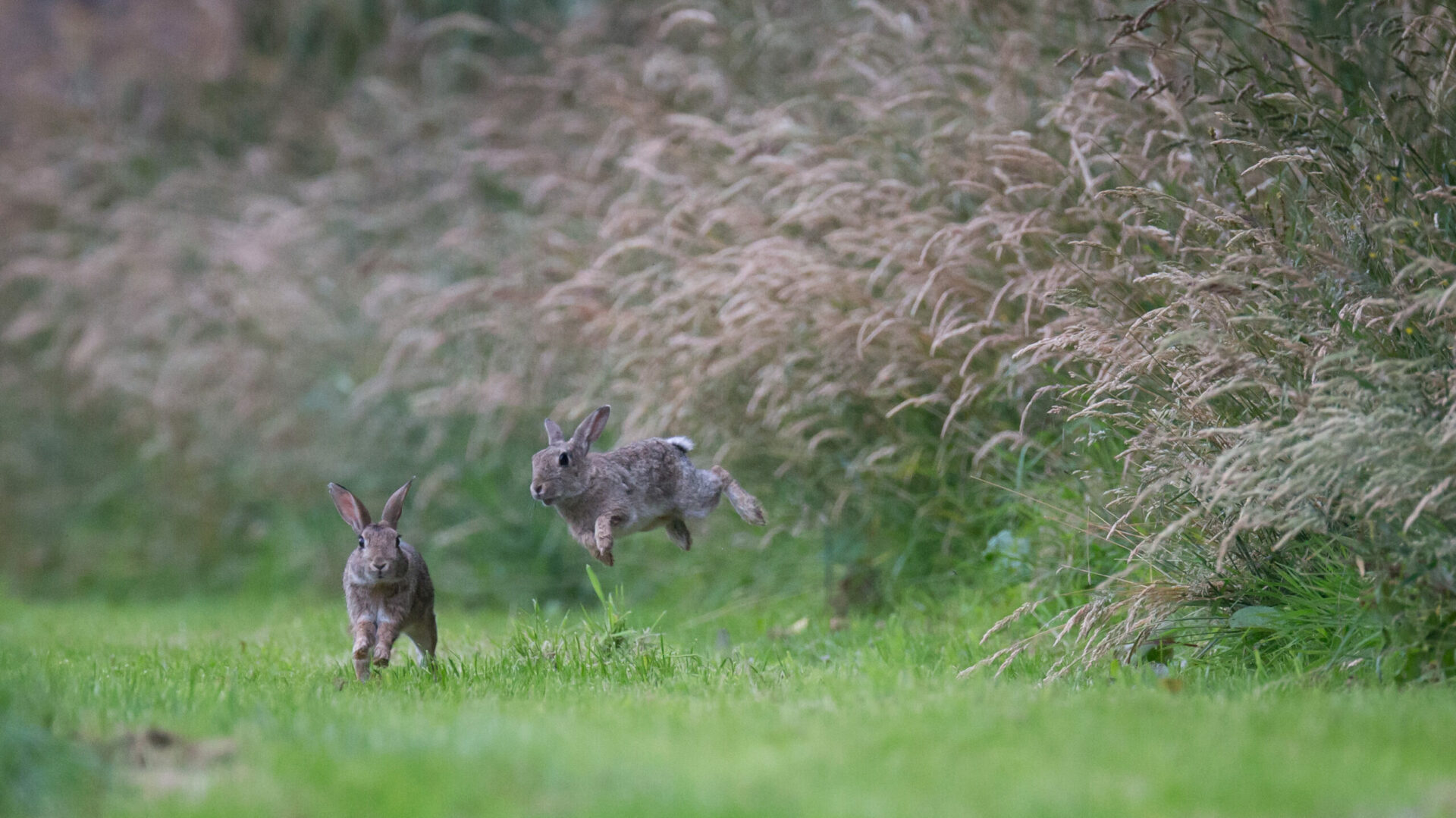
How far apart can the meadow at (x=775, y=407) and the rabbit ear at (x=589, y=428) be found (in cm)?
57

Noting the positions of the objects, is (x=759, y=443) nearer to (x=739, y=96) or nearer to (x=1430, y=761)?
(x=739, y=96)

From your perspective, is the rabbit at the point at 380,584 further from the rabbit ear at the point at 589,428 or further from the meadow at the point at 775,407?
the rabbit ear at the point at 589,428

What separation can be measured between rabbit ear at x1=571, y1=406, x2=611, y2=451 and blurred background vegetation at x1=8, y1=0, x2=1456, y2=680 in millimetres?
1646

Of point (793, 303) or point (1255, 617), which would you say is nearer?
point (1255, 617)

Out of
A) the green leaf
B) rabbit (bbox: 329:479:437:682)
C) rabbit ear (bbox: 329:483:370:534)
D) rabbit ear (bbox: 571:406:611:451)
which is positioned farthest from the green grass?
rabbit ear (bbox: 571:406:611:451)

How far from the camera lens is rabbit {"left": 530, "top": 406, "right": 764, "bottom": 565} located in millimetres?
4520

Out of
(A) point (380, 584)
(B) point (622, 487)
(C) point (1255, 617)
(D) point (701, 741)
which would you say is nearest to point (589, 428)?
(B) point (622, 487)

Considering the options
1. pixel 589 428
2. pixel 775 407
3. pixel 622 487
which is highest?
pixel 589 428

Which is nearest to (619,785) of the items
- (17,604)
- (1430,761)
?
(1430,761)

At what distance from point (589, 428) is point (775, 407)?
228 centimetres

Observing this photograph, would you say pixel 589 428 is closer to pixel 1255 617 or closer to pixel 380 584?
pixel 380 584

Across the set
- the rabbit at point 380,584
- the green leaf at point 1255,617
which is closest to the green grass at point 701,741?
the rabbit at point 380,584

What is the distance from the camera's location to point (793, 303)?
663 centimetres

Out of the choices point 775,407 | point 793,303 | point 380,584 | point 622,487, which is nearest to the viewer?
point 622,487
